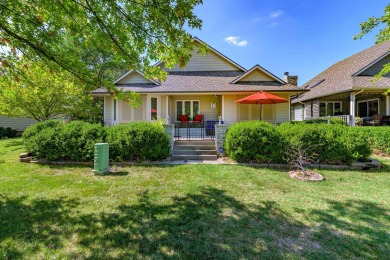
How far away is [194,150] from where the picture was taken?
9.23 metres

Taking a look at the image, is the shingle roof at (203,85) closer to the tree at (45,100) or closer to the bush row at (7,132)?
the tree at (45,100)

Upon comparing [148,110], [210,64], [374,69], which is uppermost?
[210,64]

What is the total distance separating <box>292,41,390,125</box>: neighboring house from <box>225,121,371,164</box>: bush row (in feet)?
19.1

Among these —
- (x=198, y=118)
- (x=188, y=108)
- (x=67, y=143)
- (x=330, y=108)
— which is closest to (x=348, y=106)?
(x=330, y=108)

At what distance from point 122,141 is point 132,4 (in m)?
4.91

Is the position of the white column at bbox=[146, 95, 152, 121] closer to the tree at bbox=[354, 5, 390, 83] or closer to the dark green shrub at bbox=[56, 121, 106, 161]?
the dark green shrub at bbox=[56, 121, 106, 161]

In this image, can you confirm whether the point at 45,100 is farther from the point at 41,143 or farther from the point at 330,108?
the point at 330,108

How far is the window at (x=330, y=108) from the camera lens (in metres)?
19.8

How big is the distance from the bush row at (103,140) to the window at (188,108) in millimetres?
7324

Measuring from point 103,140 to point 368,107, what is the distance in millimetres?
21362

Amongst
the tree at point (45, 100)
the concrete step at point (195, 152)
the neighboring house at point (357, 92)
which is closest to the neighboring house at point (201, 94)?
the tree at point (45, 100)

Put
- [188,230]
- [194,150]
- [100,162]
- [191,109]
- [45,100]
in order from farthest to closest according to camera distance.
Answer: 1. [191,109]
2. [45,100]
3. [194,150]
4. [100,162]
5. [188,230]

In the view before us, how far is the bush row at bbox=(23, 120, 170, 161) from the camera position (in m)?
7.75

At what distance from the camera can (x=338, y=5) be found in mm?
11344
